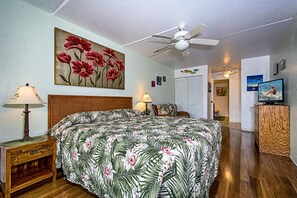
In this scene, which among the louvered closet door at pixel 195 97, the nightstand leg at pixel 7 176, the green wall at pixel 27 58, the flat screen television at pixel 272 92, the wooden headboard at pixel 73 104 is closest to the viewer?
the nightstand leg at pixel 7 176

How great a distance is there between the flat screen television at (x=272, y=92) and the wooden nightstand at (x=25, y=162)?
13.7 ft

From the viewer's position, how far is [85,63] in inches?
107

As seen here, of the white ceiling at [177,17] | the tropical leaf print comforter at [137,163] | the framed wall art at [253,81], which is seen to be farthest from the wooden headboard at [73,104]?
the framed wall art at [253,81]

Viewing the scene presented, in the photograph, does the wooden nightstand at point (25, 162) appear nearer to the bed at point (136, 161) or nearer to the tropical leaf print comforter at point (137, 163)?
the bed at point (136, 161)

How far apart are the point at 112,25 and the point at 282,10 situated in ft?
8.75

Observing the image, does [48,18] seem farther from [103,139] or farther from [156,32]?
[103,139]

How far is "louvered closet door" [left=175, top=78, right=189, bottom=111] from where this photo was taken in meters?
5.71

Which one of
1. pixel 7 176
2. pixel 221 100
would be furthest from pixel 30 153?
pixel 221 100

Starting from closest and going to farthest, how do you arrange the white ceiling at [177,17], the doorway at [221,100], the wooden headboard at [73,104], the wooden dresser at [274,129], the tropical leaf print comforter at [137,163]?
1. the tropical leaf print comforter at [137,163]
2. the white ceiling at [177,17]
3. the wooden headboard at [73,104]
4. the wooden dresser at [274,129]
5. the doorway at [221,100]

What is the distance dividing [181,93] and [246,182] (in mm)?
4206

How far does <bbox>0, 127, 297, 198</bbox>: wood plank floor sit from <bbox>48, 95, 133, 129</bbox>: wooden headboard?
93 centimetres

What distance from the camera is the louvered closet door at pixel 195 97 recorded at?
5.40m

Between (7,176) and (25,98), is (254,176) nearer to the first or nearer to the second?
(7,176)

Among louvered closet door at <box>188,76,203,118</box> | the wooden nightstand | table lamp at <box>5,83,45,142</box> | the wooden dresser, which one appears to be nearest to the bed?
the wooden nightstand
